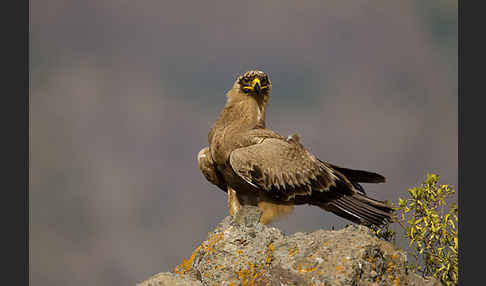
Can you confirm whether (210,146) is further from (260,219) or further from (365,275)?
(365,275)

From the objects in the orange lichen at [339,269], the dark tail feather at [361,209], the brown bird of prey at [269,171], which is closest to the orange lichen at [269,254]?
the orange lichen at [339,269]

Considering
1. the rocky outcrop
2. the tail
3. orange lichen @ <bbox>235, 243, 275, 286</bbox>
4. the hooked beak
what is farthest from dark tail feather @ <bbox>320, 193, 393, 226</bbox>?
the hooked beak

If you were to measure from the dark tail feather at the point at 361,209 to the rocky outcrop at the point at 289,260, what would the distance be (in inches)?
34.4

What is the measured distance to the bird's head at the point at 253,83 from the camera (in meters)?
6.71

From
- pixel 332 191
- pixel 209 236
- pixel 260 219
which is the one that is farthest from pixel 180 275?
pixel 332 191

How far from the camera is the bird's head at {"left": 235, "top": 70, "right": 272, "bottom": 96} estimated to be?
671 cm

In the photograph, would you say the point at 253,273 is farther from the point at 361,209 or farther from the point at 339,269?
the point at 361,209

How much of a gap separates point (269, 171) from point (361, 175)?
1396 millimetres

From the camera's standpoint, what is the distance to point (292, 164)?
6.42 meters

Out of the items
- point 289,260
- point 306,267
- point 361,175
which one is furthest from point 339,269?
point 361,175

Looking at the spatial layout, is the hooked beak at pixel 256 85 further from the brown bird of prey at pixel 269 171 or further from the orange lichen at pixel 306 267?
the orange lichen at pixel 306 267

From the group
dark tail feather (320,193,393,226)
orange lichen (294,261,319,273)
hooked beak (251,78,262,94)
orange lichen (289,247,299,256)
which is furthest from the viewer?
hooked beak (251,78,262,94)

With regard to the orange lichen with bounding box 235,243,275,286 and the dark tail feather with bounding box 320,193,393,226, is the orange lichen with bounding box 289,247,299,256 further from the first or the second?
the dark tail feather with bounding box 320,193,393,226

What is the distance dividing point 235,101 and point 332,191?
179 centimetres
